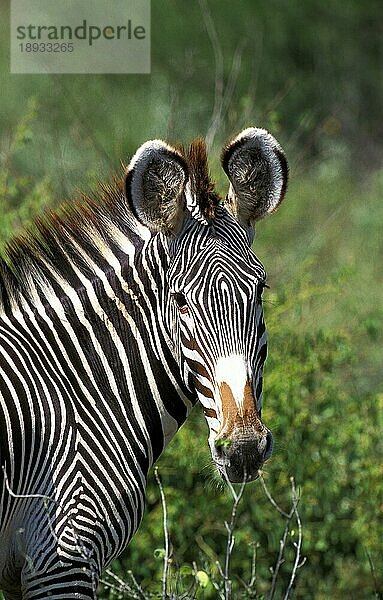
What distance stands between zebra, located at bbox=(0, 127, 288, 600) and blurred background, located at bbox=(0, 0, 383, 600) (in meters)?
0.44

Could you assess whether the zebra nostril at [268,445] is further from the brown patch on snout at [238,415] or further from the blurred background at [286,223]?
the blurred background at [286,223]

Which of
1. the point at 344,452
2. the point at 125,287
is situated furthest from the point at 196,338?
the point at 344,452

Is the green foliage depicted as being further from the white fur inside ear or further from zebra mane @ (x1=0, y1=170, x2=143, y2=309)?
the white fur inside ear

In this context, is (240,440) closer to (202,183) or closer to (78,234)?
(202,183)

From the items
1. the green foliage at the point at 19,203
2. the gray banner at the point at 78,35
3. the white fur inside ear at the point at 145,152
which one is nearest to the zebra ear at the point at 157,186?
the white fur inside ear at the point at 145,152

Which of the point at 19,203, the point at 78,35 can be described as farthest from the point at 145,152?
the point at 78,35

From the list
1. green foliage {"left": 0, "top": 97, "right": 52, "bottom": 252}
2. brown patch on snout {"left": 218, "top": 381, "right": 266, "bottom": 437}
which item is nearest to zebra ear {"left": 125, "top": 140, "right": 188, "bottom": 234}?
brown patch on snout {"left": 218, "top": 381, "right": 266, "bottom": 437}

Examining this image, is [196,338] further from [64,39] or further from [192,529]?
[64,39]

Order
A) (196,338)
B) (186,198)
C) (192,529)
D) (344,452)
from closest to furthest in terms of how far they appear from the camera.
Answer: (196,338) < (186,198) < (192,529) < (344,452)

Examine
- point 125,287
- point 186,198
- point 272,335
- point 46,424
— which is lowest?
point 46,424

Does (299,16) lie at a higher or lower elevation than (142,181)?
higher

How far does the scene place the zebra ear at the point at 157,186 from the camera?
402cm

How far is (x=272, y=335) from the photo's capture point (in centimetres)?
855

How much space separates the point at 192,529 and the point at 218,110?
147 inches
